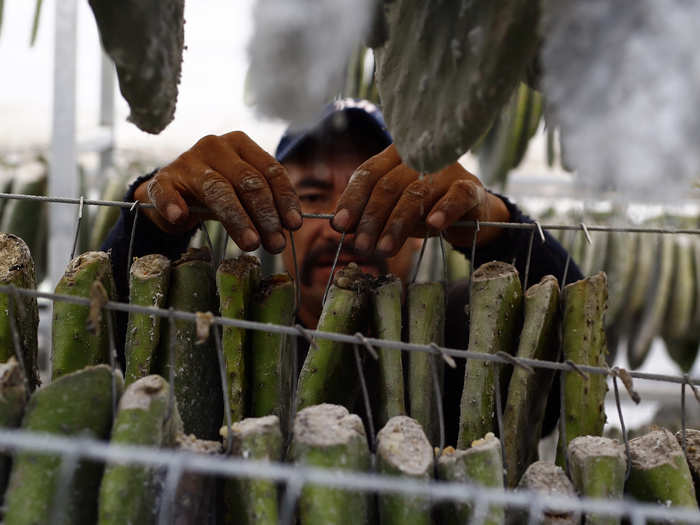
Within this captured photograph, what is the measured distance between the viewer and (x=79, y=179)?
2.31 m

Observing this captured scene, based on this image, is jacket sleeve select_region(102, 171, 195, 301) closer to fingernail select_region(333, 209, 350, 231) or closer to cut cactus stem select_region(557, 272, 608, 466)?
fingernail select_region(333, 209, 350, 231)

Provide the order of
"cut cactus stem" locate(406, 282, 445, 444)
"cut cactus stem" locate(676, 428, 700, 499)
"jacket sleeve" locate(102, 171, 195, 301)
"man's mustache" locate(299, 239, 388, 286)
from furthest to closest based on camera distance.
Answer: "man's mustache" locate(299, 239, 388, 286) < "jacket sleeve" locate(102, 171, 195, 301) < "cut cactus stem" locate(406, 282, 445, 444) < "cut cactus stem" locate(676, 428, 700, 499)

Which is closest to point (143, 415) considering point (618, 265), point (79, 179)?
point (79, 179)

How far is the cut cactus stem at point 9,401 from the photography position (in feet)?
2.02

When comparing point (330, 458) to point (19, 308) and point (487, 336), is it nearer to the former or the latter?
Answer: point (487, 336)

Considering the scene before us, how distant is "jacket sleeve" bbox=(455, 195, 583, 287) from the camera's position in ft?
3.80

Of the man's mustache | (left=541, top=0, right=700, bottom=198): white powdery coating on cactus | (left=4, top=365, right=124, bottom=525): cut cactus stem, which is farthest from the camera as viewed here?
the man's mustache

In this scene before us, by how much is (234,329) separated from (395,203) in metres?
0.27

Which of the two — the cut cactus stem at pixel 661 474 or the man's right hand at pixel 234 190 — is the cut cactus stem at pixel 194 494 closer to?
the man's right hand at pixel 234 190

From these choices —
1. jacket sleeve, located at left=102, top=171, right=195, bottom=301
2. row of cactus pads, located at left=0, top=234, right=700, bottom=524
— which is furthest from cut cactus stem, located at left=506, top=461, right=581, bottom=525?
jacket sleeve, located at left=102, top=171, right=195, bottom=301

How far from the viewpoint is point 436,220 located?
0.89 metres

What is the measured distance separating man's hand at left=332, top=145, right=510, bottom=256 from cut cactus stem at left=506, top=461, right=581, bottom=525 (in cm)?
33

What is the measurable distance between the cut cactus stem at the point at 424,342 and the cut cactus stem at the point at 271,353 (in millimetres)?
149

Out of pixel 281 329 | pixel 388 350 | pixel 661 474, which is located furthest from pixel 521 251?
pixel 281 329
